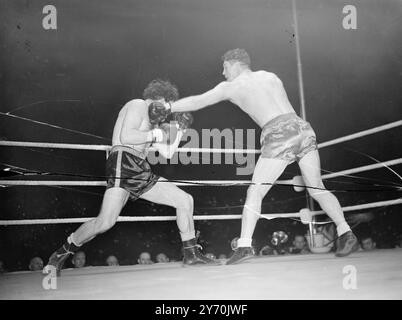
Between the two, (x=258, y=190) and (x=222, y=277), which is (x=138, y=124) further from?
(x=222, y=277)

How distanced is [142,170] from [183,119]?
0.35 m

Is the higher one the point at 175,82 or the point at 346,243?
the point at 175,82

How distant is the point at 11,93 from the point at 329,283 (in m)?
1.83

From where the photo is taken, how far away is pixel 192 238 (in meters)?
2.71

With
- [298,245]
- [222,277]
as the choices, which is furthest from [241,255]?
[298,245]

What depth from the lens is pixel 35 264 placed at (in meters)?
2.63

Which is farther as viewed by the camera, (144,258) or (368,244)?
(368,244)

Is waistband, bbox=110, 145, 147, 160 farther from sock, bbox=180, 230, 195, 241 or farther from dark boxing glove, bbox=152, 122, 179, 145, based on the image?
sock, bbox=180, 230, 195, 241

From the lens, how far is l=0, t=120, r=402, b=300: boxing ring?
2400 millimetres

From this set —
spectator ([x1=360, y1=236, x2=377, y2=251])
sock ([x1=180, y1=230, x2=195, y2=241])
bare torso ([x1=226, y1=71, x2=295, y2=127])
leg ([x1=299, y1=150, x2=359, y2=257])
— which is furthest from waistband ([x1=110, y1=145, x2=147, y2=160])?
spectator ([x1=360, y1=236, x2=377, y2=251])

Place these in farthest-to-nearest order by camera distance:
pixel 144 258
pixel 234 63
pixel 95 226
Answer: pixel 234 63 < pixel 144 258 < pixel 95 226

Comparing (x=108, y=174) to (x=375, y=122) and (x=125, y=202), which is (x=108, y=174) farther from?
(x=375, y=122)

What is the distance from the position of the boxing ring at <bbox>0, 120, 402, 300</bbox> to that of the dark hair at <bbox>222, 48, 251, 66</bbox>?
485 millimetres

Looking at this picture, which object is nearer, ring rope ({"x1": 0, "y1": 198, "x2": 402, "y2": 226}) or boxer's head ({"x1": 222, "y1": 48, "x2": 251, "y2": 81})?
ring rope ({"x1": 0, "y1": 198, "x2": 402, "y2": 226})
